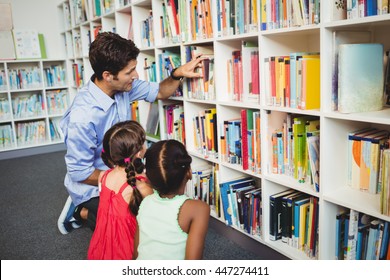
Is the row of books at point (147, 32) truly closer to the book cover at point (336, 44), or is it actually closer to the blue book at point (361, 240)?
the book cover at point (336, 44)

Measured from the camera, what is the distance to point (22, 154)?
514 cm

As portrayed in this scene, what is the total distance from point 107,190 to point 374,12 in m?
1.32

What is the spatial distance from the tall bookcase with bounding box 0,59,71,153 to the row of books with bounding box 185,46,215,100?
3473 millimetres

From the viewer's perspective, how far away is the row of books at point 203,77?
2.28 meters

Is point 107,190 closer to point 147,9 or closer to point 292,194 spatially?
point 292,194

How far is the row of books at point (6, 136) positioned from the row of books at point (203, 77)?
141 inches

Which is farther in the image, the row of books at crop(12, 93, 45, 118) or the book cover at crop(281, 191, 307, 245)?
the row of books at crop(12, 93, 45, 118)

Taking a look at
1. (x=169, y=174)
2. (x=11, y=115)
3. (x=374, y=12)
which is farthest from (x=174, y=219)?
(x=11, y=115)

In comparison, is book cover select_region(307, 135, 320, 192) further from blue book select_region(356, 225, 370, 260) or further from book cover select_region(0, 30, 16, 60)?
book cover select_region(0, 30, 16, 60)

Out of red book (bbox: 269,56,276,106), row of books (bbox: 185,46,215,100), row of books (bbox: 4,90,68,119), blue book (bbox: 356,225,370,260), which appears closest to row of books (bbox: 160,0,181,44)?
row of books (bbox: 185,46,215,100)

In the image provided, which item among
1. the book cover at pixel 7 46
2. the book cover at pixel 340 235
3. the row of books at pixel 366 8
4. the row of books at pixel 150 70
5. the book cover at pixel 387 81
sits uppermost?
the book cover at pixel 7 46

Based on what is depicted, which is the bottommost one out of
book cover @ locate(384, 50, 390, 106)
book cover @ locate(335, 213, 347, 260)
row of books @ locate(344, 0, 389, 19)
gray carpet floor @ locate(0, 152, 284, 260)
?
gray carpet floor @ locate(0, 152, 284, 260)

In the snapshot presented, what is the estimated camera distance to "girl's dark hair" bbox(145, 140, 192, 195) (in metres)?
1.41

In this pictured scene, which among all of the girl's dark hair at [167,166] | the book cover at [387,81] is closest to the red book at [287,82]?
the book cover at [387,81]
